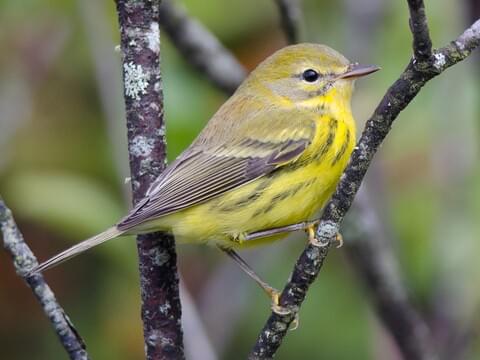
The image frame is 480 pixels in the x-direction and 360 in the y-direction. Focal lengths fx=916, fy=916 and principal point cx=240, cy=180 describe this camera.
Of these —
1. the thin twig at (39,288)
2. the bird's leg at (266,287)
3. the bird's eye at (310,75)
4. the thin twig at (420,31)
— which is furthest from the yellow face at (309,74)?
the thin twig at (39,288)

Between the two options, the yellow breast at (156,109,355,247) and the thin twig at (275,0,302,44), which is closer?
the yellow breast at (156,109,355,247)

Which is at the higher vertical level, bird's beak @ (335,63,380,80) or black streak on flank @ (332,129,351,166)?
bird's beak @ (335,63,380,80)

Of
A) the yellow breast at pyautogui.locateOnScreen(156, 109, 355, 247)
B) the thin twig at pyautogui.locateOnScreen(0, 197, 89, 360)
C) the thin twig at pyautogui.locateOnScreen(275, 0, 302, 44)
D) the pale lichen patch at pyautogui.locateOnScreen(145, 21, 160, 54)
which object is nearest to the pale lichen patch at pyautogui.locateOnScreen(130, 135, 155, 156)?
the pale lichen patch at pyautogui.locateOnScreen(145, 21, 160, 54)

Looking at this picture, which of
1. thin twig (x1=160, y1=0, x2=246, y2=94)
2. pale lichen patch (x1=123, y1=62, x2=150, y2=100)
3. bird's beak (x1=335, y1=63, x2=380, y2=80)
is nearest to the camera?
pale lichen patch (x1=123, y1=62, x2=150, y2=100)

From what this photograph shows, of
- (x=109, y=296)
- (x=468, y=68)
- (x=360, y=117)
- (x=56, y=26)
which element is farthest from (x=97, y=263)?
(x=468, y=68)

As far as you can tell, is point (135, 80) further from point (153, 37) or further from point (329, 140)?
point (329, 140)

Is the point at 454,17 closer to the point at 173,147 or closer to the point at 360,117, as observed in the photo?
the point at 360,117

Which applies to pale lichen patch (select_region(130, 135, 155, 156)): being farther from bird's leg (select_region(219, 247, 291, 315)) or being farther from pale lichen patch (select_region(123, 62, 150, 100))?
bird's leg (select_region(219, 247, 291, 315))
